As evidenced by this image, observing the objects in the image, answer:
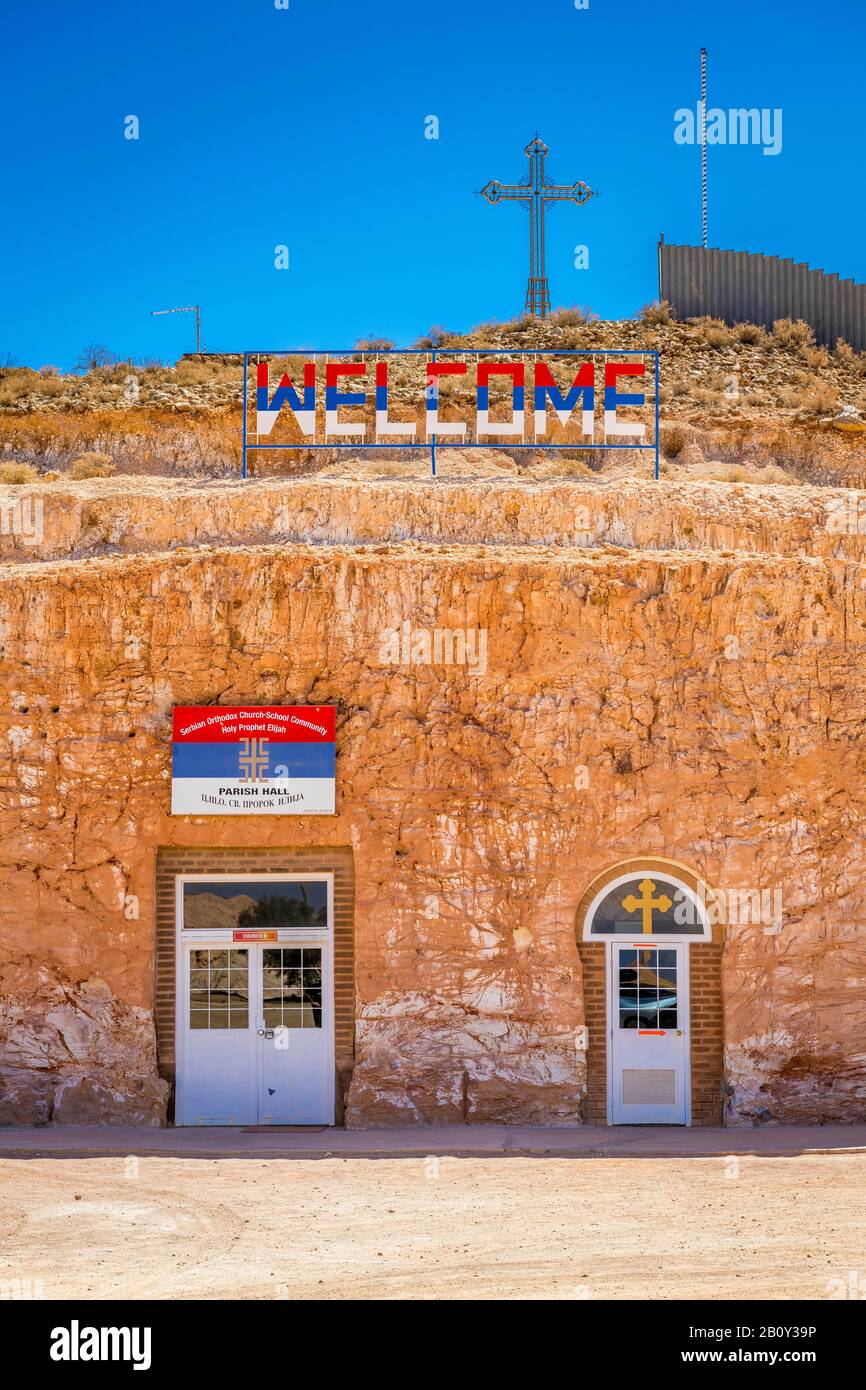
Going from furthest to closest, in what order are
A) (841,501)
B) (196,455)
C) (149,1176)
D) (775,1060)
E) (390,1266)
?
(196,455)
(841,501)
(775,1060)
(149,1176)
(390,1266)

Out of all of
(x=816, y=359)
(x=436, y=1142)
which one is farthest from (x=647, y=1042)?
(x=816, y=359)

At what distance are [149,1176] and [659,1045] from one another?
586cm

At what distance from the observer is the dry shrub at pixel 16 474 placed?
73.8 ft

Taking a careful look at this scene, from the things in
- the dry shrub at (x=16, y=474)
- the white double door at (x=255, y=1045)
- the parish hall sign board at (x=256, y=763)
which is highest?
the dry shrub at (x=16, y=474)

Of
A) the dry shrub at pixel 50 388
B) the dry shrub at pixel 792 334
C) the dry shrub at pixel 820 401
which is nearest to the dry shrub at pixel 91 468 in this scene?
the dry shrub at pixel 50 388

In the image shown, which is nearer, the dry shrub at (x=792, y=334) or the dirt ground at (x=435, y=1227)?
the dirt ground at (x=435, y=1227)

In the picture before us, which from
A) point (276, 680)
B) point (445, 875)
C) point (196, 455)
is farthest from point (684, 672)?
point (196, 455)

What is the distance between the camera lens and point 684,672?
16391mm

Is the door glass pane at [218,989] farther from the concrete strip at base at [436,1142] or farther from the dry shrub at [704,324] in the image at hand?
the dry shrub at [704,324]

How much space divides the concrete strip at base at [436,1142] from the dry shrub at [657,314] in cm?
1939

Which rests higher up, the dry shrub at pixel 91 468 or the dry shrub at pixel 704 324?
the dry shrub at pixel 704 324

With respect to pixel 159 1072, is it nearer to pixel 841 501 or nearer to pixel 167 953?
pixel 167 953

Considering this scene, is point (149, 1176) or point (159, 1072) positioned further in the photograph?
point (159, 1072)

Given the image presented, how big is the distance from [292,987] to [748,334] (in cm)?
1887
